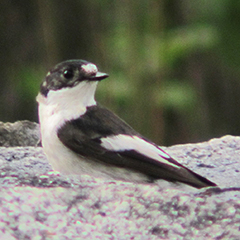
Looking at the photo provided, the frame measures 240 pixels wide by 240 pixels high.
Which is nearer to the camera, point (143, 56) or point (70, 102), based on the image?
point (70, 102)

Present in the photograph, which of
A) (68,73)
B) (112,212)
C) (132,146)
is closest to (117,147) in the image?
(132,146)

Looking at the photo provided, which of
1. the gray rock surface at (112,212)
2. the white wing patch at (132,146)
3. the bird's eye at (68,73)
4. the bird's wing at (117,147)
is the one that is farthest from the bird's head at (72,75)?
the gray rock surface at (112,212)

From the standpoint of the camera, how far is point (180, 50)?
5352 millimetres

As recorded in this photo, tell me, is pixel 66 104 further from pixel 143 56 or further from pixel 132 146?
pixel 143 56

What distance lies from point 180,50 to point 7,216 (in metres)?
4.04

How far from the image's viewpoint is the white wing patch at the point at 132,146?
2.16 meters

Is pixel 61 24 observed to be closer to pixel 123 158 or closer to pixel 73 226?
pixel 123 158

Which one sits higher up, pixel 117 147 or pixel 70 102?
pixel 70 102

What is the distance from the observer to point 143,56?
525cm

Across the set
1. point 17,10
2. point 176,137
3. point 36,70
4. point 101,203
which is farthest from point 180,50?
point 101,203

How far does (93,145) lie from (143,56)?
313 cm

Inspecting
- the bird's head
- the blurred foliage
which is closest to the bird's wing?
the bird's head

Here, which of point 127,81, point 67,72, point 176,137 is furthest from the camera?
point 176,137

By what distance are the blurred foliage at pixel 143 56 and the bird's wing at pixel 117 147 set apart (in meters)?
2.95
